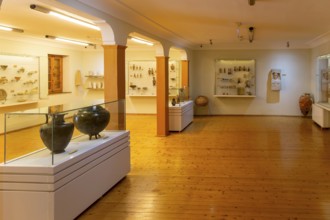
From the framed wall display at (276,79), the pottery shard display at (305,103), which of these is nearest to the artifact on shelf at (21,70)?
the framed wall display at (276,79)

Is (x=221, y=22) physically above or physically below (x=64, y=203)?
above

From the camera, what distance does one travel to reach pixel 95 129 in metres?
4.60

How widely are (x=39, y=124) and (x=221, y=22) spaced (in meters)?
4.98

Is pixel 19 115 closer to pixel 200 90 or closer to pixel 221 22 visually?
pixel 221 22

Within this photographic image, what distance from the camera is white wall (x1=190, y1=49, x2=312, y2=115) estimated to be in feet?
45.3

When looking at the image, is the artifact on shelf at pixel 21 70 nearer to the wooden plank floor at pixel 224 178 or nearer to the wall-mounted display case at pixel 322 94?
the wooden plank floor at pixel 224 178

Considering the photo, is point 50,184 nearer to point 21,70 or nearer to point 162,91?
point 162,91

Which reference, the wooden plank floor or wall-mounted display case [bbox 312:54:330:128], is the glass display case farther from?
wall-mounted display case [bbox 312:54:330:128]

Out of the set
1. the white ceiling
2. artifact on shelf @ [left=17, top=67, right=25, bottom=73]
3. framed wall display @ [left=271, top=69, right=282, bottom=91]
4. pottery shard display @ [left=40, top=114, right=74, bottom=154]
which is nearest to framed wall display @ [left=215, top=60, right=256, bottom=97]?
framed wall display @ [left=271, top=69, right=282, bottom=91]

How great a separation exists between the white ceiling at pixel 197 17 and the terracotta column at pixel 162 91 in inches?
29.8

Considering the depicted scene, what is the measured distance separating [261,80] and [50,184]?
12.0m

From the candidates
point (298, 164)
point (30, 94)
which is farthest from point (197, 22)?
point (30, 94)

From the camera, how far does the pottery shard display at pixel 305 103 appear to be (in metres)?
13.1

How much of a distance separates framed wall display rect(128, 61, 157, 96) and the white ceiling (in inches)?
181
